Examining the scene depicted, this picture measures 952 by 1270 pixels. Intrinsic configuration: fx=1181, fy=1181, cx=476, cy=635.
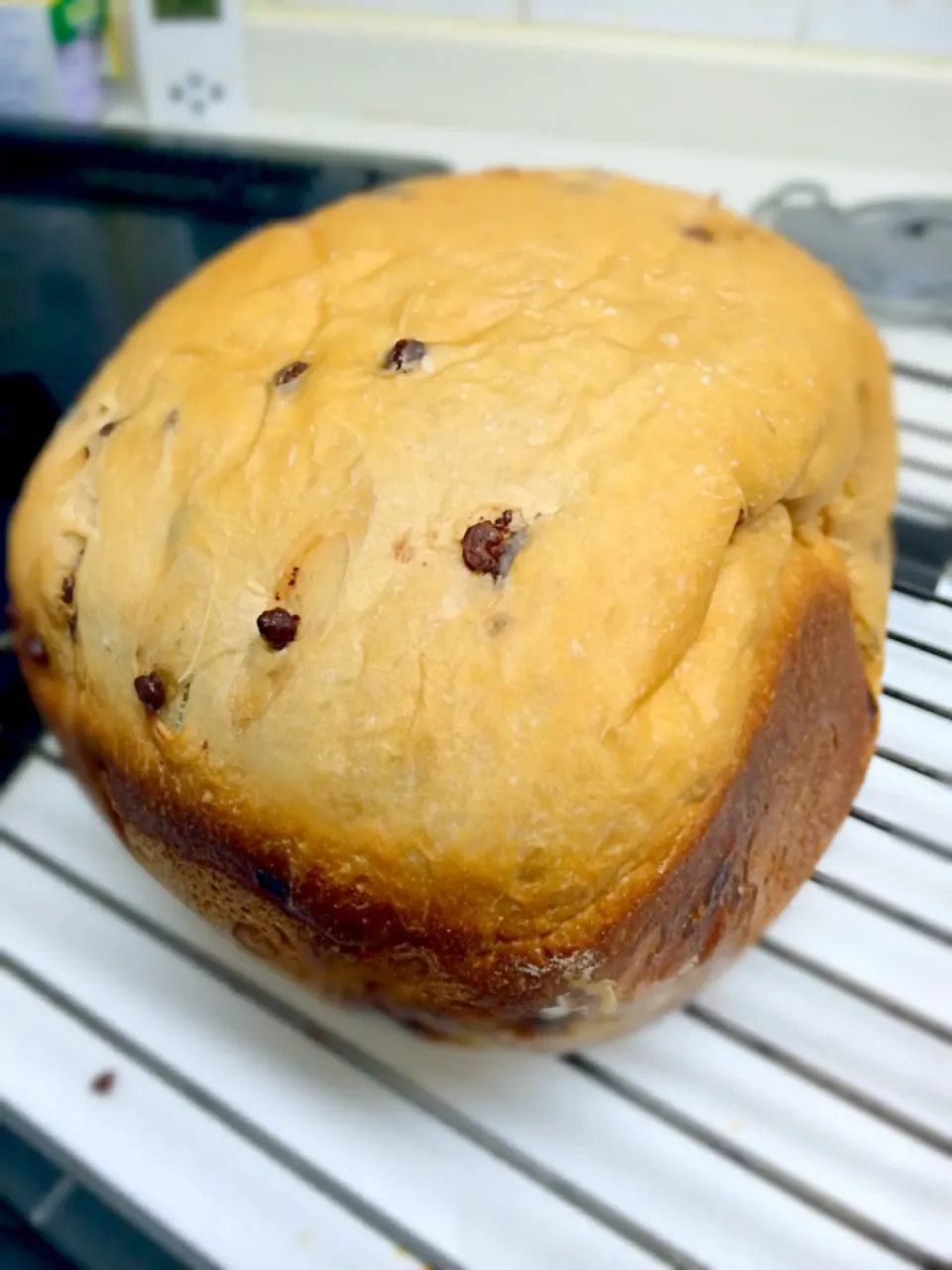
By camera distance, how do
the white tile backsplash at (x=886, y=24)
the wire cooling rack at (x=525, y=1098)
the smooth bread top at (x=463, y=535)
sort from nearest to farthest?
the smooth bread top at (x=463, y=535), the wire cooling rack at (x=525, y=1098), the white tile backsplash at (x=886, y=24)

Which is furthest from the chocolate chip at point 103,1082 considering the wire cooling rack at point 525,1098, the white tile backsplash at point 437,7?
the white tile backsplash at point 437,7

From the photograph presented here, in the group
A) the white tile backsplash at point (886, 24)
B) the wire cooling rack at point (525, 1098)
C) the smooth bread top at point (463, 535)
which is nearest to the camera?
the smooth bread top at point (463, 535)

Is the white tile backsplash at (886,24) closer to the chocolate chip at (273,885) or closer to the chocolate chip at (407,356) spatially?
the chocolate chip at (407,356)

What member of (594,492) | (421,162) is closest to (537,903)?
(594,492)

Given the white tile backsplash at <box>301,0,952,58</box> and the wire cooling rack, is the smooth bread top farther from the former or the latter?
the white tile backsplash at <box>301,0,952,58</box>

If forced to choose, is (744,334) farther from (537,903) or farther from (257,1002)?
(257,1002)

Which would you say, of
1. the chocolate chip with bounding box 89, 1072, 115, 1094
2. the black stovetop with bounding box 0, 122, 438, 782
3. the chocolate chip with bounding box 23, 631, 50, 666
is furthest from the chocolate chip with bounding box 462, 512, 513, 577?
the black stovetop with bounding box 0, 122, 438, 782
